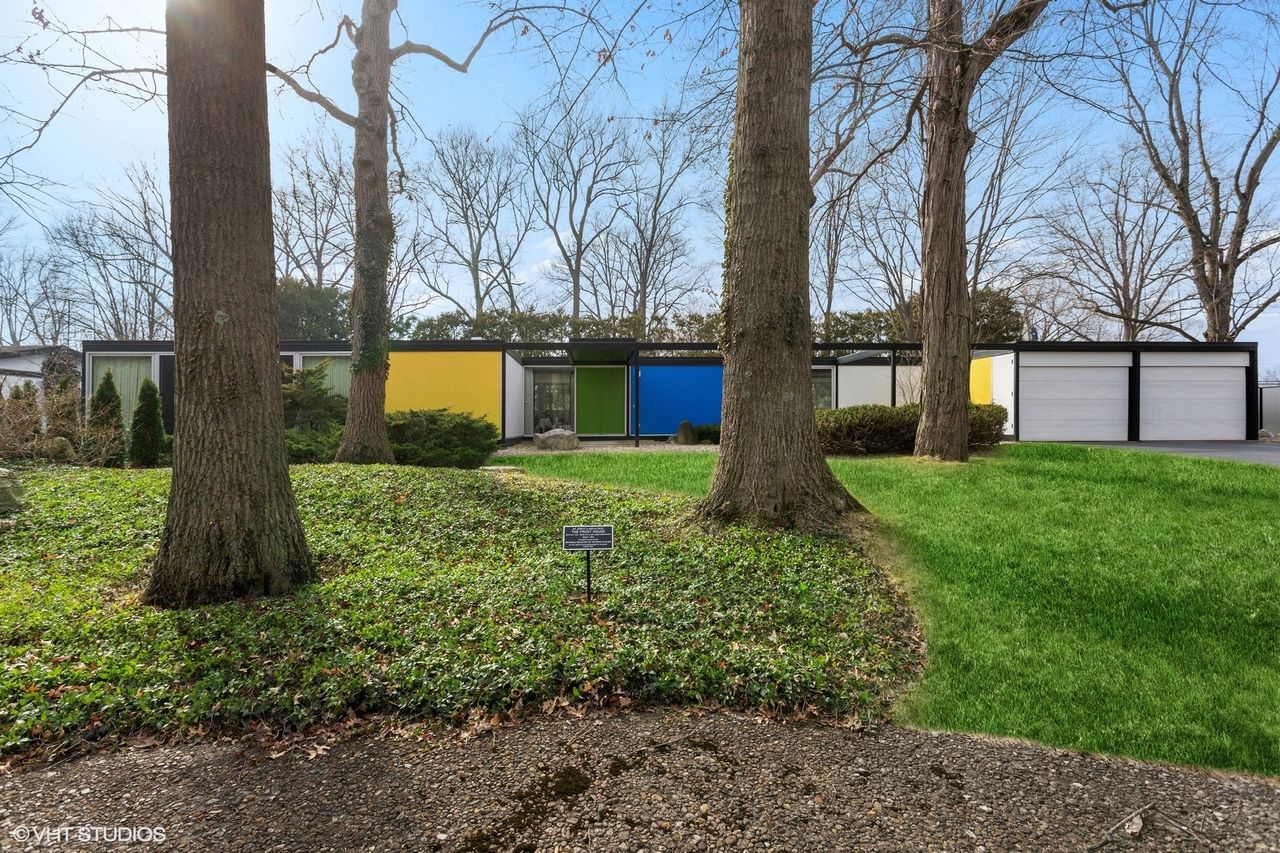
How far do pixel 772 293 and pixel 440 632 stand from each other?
3.24 metres

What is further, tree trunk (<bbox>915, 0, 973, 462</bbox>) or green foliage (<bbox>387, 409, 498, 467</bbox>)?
green foliage (<bbox>387, 409, 498, 467</bbox>)

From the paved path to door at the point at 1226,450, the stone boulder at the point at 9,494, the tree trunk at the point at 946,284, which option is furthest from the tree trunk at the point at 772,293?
the paved path to door at the point at 1226,450

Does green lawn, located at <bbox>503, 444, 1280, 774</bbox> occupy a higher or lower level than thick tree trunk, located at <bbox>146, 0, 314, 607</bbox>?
lower

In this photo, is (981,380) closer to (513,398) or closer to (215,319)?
(513,398)

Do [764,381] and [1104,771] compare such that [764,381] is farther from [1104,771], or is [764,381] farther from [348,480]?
[348,480]

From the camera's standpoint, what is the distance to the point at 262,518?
343cm

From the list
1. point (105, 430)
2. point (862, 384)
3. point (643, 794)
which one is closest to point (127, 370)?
point (105, 430)

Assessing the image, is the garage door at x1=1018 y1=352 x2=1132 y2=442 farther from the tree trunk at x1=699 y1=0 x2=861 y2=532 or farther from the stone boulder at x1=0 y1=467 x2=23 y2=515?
the stone boulder at x1=0 y1=467 x2=23 y2=515

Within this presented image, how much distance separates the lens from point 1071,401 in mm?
14195

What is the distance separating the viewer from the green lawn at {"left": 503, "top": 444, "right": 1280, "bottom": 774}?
2.42m
